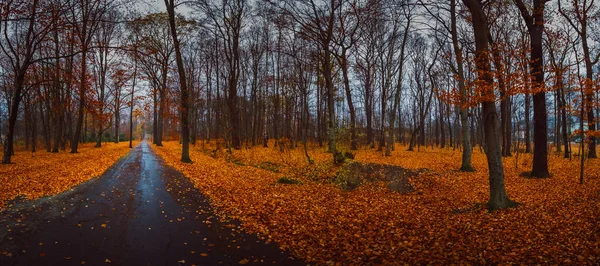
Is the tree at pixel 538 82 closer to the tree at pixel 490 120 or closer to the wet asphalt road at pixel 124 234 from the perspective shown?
the tree at pixel 490 120

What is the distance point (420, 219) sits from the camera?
708 centimetres

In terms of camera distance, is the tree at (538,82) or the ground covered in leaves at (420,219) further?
the tree at (538,82)

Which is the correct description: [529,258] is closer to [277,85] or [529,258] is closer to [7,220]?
[7,220]

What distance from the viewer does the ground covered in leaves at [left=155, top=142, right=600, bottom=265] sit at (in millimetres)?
4977

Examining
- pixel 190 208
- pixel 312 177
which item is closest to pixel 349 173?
pixel 312 177

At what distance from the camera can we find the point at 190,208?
7.72 meters

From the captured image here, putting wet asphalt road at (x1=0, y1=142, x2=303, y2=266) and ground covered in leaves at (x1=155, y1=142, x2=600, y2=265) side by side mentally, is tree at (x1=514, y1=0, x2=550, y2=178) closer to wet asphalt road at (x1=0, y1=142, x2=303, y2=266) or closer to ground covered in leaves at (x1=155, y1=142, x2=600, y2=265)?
ground covered in leaves at (x1=155, y1=142, x2=600, y2=265)

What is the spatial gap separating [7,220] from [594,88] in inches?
A: 677

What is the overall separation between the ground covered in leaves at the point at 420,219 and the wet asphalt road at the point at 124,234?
71 cm

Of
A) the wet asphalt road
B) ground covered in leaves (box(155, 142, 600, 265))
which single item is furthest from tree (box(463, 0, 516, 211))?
the wet asphalt road

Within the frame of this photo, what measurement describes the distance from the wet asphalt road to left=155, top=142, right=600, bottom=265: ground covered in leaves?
708 mm

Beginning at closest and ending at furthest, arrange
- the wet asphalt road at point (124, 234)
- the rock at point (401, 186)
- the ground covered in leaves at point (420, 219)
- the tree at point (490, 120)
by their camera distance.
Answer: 1. the wet asphalt road at point (124, 234)
2. the ground covered in leaves at point (420, 219)
3. the tree at point (490, 120)
4. the rock at point (401, 186)

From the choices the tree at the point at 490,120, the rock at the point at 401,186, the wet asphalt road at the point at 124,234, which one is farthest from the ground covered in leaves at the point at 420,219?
the wet asphalt road at the point at 124,234

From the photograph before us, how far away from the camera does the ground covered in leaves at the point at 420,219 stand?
4977mm
